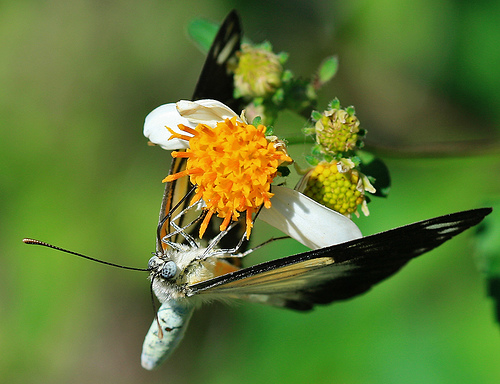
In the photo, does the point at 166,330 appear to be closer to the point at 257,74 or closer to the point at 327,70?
the point at 257,74

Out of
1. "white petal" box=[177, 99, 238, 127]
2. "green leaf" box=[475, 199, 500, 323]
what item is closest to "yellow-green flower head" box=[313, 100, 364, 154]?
"white petal" box=[177, 99, 238, 127]

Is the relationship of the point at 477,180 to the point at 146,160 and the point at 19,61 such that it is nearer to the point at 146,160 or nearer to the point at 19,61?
the point at 146,160

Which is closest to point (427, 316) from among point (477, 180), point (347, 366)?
point (347, 366)

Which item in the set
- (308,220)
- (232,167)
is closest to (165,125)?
(232,167)

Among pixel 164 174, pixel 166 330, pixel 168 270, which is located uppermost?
pixel 164 174

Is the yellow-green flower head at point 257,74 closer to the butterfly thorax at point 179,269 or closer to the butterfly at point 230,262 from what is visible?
the butterfly at point 230,262

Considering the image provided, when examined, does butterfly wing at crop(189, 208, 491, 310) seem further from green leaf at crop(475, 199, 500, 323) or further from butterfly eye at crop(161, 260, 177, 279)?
green leaf at crop(475, 199, 500, 323)
